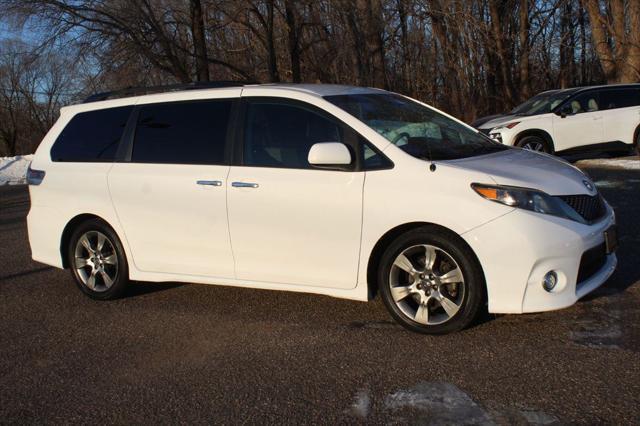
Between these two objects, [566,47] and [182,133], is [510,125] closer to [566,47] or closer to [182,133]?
[182,133]

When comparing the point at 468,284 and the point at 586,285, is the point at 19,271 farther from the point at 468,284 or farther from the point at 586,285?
the point at 586,285

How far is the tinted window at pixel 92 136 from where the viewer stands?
5910mm

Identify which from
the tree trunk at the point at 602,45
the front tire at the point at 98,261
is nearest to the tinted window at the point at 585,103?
the tree trunk at the point at 602,45

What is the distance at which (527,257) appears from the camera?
409 cm

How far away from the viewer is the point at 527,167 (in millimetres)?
4633

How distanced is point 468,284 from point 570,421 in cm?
122

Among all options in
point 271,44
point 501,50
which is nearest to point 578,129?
point 501,50

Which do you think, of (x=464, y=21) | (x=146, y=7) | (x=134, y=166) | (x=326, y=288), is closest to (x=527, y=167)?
(x=326, y=288)

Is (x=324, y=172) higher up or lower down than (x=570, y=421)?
higher up

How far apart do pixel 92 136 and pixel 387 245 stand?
314cm

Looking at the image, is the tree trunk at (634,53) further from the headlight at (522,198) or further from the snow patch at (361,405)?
the snow patch at (361,405)

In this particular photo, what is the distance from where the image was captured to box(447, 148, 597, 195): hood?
4309 millimetres

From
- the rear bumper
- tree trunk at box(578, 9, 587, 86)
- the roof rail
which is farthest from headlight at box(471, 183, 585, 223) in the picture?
tree trunk at box(578, 9, 587, 86)

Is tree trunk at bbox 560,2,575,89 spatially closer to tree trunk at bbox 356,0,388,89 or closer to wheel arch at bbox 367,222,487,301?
tree trunk at bbox 356,0,388,89
